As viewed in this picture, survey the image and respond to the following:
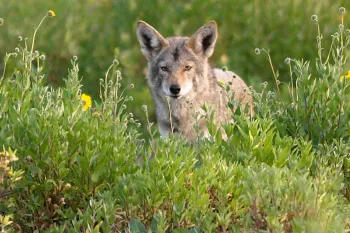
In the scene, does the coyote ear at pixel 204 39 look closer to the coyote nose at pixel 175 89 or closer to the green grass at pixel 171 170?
the coyote nose at pixel 175 89

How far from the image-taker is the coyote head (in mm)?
9109

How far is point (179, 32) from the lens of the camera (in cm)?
1198

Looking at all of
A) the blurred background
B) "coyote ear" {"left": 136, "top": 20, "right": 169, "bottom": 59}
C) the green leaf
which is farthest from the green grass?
the blurred background

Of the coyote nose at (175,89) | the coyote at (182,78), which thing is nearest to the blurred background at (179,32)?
the coyote at (182,78)

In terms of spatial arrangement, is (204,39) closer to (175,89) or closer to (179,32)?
(175,89)

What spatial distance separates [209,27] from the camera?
9273 millimetres

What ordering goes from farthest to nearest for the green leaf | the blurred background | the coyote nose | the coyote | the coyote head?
the blurred background → the coyote head → the coyote → the coyote nose → the green leaf

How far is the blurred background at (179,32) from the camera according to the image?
11977mm

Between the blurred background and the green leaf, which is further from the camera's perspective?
the blurred background

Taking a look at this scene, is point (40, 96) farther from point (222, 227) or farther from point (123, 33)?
point (123, 33)

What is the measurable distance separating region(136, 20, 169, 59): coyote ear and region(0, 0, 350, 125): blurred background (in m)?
2.23

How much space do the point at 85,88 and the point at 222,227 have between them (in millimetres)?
7084

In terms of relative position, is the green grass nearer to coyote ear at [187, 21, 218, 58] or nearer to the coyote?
the coyote

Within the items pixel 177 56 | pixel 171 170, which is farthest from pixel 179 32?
pixel 171 170
